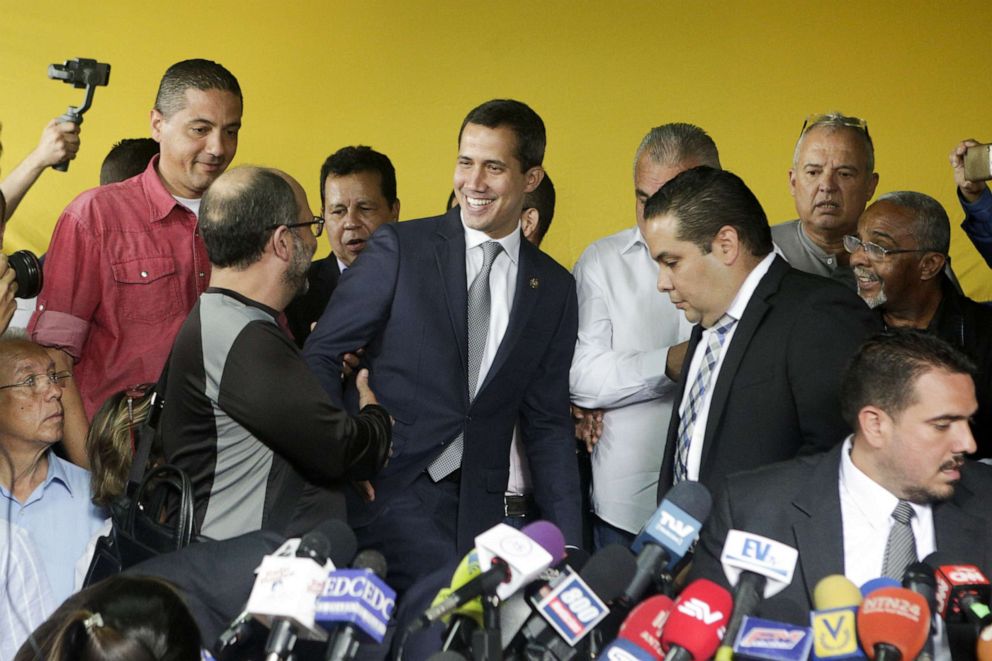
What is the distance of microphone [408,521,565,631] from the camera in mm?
2070

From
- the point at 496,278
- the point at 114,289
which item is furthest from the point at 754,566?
the point at 114,289

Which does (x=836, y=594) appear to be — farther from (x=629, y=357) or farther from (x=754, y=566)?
(x=629, y=357)

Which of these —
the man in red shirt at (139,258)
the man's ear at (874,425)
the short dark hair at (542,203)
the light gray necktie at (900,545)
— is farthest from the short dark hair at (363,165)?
the light gray necktie at (900,545)

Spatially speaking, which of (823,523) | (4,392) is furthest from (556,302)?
(4,392)

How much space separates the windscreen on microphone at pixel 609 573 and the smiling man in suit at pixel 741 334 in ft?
3.21

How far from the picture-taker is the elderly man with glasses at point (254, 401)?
118 inches

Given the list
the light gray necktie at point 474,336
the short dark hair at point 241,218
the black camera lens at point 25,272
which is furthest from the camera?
the light gray necktie at point 474,336

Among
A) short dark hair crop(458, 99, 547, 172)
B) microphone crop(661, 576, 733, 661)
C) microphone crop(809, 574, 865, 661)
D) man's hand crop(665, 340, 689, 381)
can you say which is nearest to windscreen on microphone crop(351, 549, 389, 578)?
microphone crop(661, 576, 733, 661)

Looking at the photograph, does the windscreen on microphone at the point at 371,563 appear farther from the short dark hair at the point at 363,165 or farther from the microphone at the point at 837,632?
the short dark hair at the point at 363,165

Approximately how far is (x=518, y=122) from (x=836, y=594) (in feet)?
6.24

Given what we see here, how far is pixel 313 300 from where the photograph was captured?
4613 mm

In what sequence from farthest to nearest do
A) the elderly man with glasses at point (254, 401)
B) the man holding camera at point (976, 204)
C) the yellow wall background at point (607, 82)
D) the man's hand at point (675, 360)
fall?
the yellow wall background at point (607, 82) < the man holding camera at point (976, 204) < the man's hand at point (675, 360) < the elderly man with glasses at point (254, 401)

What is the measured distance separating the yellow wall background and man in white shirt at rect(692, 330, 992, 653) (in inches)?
105

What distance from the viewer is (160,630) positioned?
6.78ft
